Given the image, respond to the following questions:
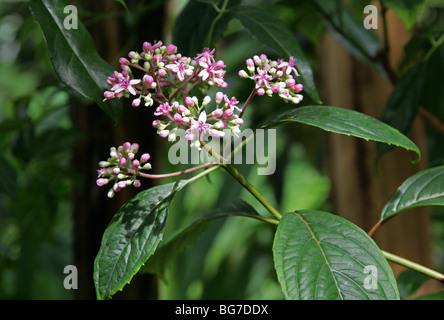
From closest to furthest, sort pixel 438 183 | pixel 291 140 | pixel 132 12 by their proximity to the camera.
A: pixel 438 183, pixel 132 12, pixel 291 140

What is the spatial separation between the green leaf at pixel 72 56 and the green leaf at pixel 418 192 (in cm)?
32

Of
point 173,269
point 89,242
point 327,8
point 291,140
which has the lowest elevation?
point 173,269

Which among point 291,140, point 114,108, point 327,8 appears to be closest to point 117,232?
point 114,108

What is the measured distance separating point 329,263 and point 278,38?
0.27m

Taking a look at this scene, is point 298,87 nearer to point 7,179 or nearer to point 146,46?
point 146,46

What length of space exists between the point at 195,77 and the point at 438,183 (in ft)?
0.94

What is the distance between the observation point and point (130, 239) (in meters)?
0.43

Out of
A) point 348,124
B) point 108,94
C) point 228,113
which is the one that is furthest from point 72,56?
point 348,124

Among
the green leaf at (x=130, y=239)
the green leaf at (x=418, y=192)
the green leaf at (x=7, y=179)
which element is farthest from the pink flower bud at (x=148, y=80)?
the green leaf at (x=7, y=179)

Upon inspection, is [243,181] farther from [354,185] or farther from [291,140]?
[291,140]

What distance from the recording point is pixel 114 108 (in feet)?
1.52

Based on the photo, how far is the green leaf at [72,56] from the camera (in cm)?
44

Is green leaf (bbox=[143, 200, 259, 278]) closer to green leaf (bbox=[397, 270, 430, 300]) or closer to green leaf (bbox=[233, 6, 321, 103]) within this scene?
green leaf (bbox=[233, 6, 321, 103])

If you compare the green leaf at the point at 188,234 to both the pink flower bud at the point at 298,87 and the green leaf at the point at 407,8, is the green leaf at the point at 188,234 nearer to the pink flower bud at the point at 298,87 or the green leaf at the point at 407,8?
the pink flower bud at the point at 298,87
